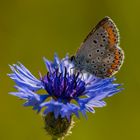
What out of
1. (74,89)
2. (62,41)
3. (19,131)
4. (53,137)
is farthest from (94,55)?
(62,41)

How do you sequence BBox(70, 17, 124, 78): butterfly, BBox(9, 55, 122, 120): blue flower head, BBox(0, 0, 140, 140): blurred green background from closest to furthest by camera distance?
BBox(9, 55, 122, 120): blue flower head
BBox(70, 17, 124, 78): butterfly
BBox(0, 0, 140, 140): blurred green background

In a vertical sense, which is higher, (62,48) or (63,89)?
(62,48)

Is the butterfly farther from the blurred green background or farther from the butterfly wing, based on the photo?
the blurred green background

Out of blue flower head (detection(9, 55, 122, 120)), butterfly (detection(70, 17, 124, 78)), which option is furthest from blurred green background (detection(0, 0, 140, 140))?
butterfly (detection(70, 17, 124, 78))

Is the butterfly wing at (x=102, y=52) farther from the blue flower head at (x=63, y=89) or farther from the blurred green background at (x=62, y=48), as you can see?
the blurred green background at (x=62, y=48)

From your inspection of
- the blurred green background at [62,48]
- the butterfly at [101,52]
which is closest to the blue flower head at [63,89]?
the butterfly at [101,52]

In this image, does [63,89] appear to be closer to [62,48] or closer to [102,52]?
[102,52]

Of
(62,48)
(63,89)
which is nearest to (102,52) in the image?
(63,89)
